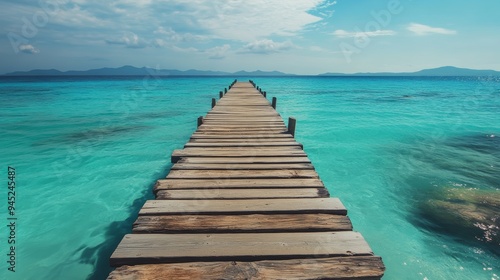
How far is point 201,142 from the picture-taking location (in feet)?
21.2

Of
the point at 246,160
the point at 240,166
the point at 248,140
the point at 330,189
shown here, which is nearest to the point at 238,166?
the point at 240,166

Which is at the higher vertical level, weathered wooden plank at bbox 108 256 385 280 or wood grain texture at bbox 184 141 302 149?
wood grain texture at bbox 184 141 302 149

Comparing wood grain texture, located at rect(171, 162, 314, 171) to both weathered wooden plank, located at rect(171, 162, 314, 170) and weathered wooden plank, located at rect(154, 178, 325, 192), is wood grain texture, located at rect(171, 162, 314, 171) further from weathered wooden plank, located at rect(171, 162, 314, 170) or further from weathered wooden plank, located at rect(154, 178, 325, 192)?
weathered wooden plank, located at rect(154, 178, 325, 192)

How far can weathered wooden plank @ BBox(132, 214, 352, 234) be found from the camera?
9.73 feet

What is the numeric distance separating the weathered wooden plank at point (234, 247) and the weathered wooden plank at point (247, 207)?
43 centimetres

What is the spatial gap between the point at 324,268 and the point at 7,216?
8.63 m

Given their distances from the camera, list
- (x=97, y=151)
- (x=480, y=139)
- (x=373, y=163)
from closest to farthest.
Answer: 1. (x=373, y=163)
2. (x=97, y=151)
3. (x=480, y=139)

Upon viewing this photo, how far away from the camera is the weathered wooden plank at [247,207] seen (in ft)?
10.8

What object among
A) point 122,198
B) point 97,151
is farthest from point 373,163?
point 97,151

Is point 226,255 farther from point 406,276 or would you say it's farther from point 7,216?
point 7,216

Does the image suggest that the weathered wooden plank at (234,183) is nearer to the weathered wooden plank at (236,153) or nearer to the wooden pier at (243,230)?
the wooden pier at (243,230)

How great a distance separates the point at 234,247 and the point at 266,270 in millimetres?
427

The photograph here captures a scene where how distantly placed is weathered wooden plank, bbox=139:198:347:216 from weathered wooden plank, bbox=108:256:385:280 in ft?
2.77

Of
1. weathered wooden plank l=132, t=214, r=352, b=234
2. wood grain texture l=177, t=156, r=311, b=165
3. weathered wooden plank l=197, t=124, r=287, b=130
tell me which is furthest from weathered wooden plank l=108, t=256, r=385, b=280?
weathered wooden plank l=197, t=124, r=287, b=130
